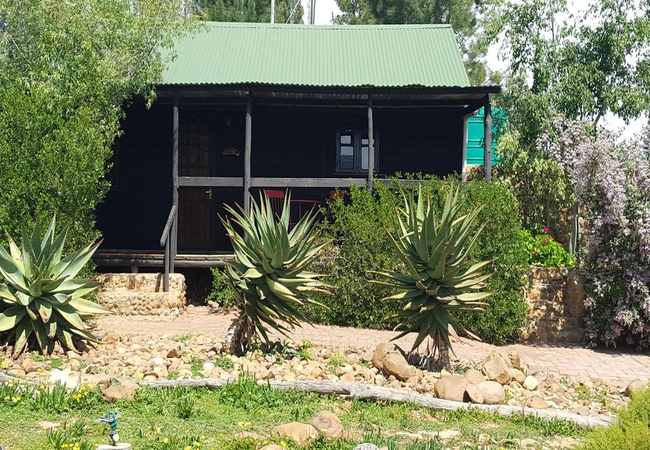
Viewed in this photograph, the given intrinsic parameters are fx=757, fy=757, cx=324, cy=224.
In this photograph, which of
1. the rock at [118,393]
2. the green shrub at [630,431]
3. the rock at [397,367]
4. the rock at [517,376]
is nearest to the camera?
the green shrub at [630,431]

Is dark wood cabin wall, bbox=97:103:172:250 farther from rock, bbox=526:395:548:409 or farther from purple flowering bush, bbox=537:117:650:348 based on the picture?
rock, bbox=526:395:548:409

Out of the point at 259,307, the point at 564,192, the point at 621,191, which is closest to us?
the point at 259,307

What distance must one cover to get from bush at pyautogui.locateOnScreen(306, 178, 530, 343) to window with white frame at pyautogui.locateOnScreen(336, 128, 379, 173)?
15.6ft

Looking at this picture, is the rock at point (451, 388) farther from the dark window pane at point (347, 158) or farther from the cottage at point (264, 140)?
the dark window pane at point (347, 158)

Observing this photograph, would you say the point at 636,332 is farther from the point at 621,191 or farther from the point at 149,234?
the point at 149,234

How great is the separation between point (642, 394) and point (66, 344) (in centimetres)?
688

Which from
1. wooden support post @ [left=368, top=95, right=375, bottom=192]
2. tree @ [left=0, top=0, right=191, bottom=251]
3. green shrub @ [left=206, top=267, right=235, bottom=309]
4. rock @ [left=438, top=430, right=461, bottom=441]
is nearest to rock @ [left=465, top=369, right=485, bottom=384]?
rock @ [left=438, top=430, right=461, bottom=441]

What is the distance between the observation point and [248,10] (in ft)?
112

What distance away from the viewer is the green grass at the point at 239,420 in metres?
6.21

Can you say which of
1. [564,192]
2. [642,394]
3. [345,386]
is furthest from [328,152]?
[642,394]

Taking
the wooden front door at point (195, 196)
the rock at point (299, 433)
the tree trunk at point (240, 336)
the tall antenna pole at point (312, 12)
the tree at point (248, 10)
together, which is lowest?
the rock at point (299, 433)

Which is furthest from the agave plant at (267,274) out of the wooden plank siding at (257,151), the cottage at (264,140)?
the wooden plank siding at (257,151)

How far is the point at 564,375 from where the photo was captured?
33.8 ft

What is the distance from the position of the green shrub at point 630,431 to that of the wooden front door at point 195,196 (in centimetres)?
1281
